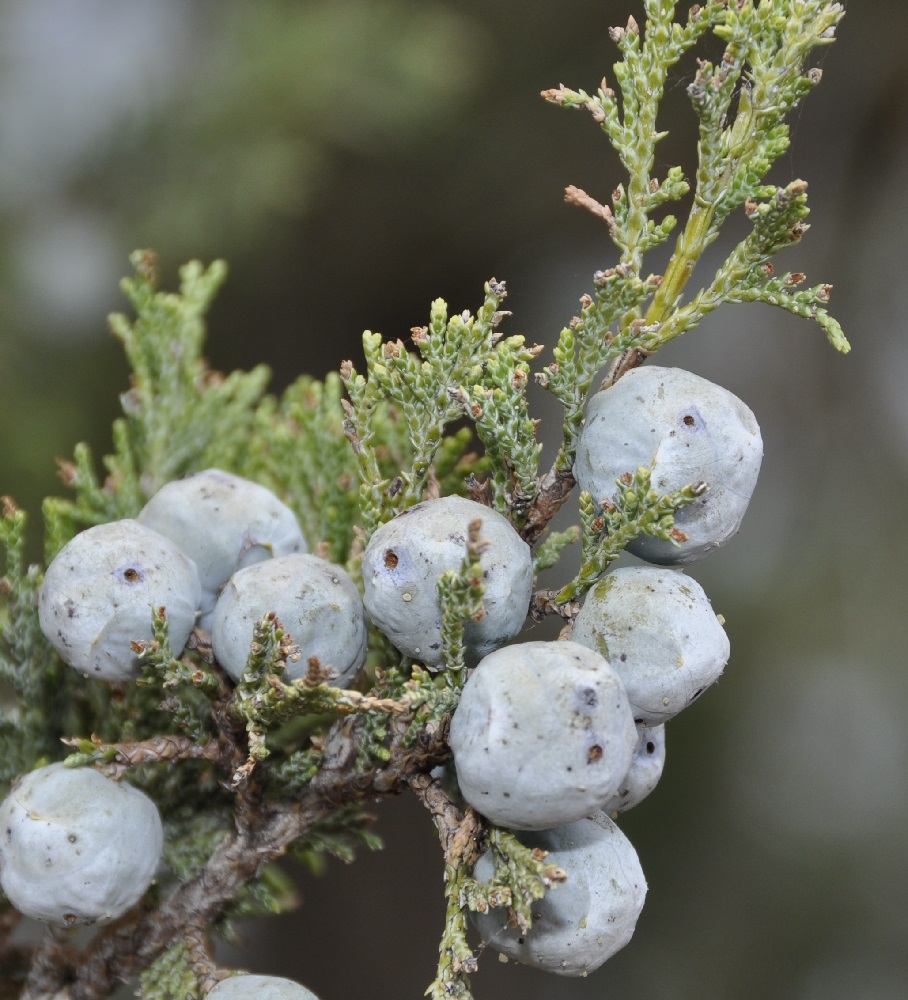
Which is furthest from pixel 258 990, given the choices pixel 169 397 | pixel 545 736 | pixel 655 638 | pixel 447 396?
pixel 169 397

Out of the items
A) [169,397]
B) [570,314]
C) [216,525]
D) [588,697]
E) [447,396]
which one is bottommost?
[588,697]

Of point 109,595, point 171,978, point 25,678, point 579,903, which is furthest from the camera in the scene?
point 25,678

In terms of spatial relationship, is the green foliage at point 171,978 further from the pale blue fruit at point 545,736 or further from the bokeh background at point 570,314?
the bokeh background at point 570,314

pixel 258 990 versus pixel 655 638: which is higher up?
pixel 655 638

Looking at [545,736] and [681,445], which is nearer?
[545,736]

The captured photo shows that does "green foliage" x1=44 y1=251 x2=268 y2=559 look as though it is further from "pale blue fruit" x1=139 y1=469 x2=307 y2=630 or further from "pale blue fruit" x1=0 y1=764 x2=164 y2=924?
"pale blue fruit" x1=0 y1=764 x2=164 y2=924

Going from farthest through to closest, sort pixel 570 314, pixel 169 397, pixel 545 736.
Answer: pixel 570 314 → pixel 169 397 → pixel 545 736

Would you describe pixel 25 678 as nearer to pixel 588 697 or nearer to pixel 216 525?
pixel 216 525

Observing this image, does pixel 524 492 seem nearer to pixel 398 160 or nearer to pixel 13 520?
pixel 13 520
